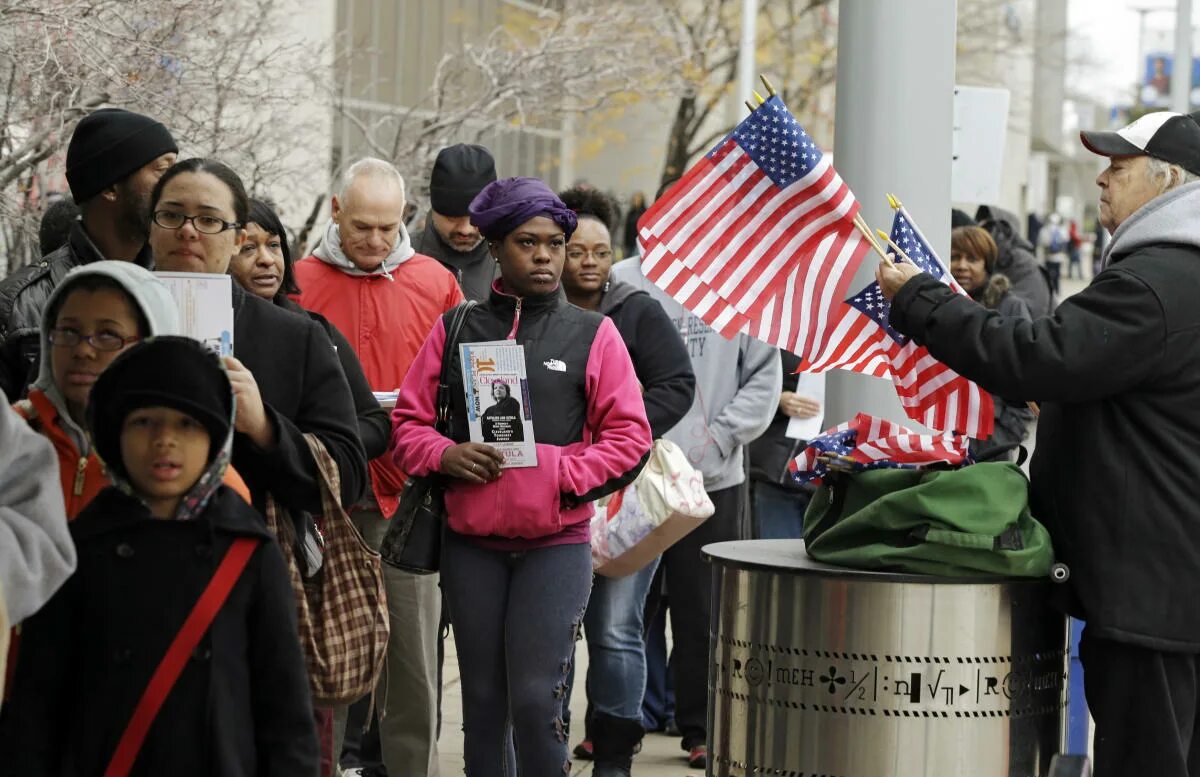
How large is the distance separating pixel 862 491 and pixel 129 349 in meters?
2.19

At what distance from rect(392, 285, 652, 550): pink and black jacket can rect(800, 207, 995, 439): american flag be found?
2.01ft

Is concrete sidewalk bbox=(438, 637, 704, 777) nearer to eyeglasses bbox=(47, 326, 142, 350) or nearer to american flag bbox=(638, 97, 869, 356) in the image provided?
american flag bbox=(638, 97, 869, 356)

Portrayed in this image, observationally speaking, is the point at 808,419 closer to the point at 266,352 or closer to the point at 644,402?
the point at 644,402

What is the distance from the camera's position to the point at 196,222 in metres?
4.42

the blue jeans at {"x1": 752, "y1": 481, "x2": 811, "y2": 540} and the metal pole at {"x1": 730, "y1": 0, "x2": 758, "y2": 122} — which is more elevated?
the metal pole at {"x1": 730, "y1": 0, "x2": 758, "y2": 122}

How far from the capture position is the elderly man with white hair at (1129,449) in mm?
4871

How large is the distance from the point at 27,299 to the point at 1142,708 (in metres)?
3.01

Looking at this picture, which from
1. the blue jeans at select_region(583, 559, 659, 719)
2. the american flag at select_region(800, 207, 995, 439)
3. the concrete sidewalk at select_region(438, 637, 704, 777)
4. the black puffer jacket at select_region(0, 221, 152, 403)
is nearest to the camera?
the black puffer jacket at select_region(0, 221, 152, 403)

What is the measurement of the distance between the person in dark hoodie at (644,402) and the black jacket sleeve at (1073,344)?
7.16 ft

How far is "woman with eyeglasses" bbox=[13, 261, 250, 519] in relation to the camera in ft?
13.0

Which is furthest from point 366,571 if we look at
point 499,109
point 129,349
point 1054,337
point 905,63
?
point 499,109

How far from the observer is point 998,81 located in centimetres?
3622

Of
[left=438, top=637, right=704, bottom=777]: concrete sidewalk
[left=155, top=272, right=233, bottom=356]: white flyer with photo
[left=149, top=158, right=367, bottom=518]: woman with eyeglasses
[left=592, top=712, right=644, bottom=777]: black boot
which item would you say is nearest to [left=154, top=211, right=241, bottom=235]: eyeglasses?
→ [left=149, top=158, right=367, bottom=518]: woman with eyeglasses

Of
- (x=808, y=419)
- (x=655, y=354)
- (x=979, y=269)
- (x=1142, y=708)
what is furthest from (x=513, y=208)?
(x=979, y=269)
